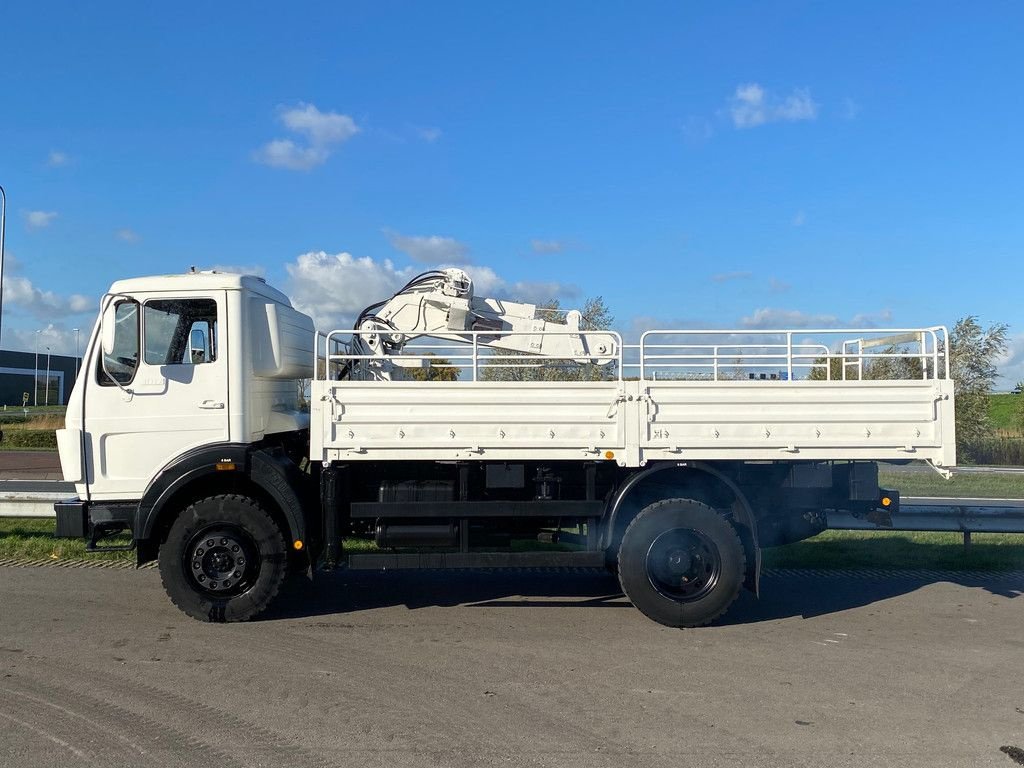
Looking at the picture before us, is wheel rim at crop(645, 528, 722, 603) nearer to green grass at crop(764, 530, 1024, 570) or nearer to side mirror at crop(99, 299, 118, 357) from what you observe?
green grass at crop(764, 530, 1024, 570)

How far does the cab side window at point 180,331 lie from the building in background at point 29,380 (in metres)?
69.5

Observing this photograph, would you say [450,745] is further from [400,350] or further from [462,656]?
[400,350]

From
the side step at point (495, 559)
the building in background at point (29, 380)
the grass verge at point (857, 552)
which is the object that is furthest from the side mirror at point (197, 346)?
the building in background at point (29, 380)

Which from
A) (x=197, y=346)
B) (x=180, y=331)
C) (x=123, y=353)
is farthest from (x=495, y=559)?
(x=123, y=353)

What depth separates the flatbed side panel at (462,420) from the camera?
6406 millimetres

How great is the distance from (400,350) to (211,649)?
324cm

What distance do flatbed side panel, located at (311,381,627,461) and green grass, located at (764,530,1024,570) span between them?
136 inches

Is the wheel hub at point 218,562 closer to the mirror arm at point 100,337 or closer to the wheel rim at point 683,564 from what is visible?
the mirror arm at point 100,337

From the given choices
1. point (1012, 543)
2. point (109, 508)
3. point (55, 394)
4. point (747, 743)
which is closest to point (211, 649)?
point (109, 508)

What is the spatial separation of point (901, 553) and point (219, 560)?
740 cm

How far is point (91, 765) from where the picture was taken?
3.92m

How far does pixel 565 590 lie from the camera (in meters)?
7.59

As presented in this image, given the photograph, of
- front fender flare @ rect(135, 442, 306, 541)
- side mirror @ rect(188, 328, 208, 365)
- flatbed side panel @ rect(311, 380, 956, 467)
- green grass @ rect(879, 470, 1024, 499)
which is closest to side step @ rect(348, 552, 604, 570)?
front fender flare @ rect(135, 442, 306, 541)

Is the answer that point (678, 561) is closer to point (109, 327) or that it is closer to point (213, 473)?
point (213, 473)
